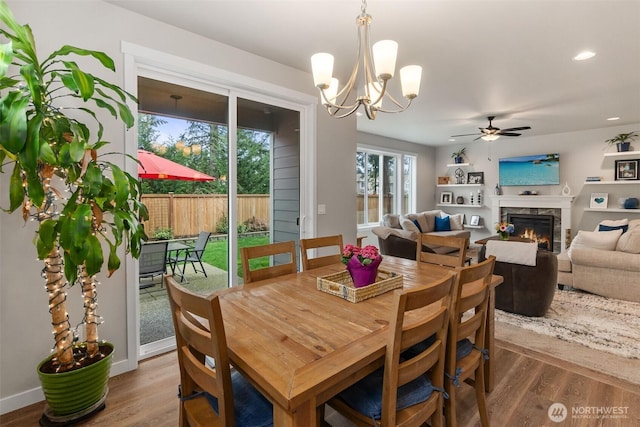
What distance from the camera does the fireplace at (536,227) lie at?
6426 mm

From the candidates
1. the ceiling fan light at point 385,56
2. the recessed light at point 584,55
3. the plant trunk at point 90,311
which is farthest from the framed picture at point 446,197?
the plant trunk at point 90,311

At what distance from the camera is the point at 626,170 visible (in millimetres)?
5629

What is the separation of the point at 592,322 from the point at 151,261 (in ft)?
14.0

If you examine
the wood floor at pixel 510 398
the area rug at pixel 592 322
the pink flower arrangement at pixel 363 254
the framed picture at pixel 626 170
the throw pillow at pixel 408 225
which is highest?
the framed picture at pixel 626 170

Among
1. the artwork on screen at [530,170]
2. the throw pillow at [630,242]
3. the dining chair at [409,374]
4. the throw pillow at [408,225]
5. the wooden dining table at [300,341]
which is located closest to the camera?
the wooden dining table at [300,341]

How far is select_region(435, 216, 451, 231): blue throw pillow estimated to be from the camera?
6645 mm

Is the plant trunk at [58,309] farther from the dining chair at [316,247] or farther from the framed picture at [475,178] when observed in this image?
the framed picture at [475,178]

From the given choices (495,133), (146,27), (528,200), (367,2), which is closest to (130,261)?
(146,27)

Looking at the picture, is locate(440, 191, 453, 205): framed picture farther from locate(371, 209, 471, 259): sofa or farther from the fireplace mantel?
locate(371, 209, 471, 259): sofa

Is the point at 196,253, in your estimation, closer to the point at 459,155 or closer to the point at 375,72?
the point at 375,72

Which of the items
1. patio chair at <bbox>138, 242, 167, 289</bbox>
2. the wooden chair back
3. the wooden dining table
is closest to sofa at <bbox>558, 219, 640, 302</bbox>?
the wooden dining table

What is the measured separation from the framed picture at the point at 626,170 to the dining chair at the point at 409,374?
6.69m

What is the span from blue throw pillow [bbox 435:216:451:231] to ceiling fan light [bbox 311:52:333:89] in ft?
18.2

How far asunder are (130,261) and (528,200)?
24.1 ft
